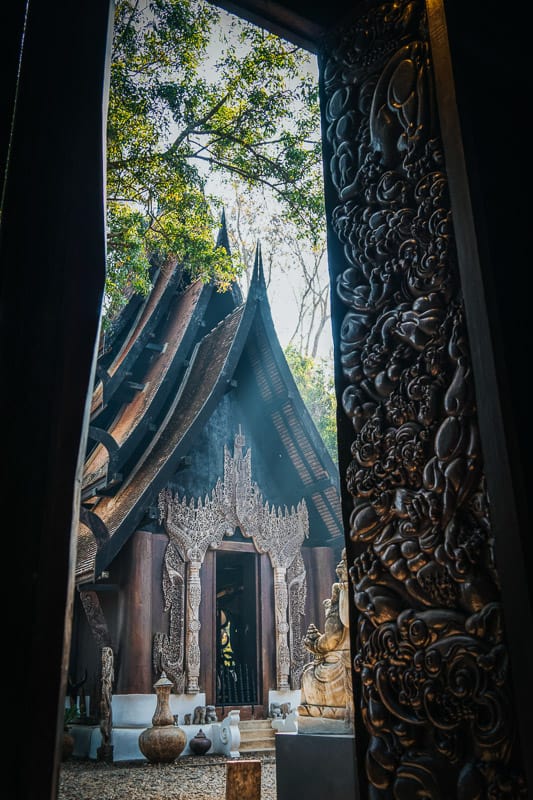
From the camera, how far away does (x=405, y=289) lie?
5.84 ft

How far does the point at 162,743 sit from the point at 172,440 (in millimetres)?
3117

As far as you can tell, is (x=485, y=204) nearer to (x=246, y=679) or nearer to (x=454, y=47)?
(x=454, y=47)

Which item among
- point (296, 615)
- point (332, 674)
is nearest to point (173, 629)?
point (296, 615)

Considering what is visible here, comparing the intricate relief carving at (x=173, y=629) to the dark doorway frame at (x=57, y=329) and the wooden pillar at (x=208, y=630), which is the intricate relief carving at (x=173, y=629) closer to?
the wooden pillar at (x=208, y=630)

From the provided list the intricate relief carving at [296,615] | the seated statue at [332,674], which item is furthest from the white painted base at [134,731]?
the seated statue at [332,674]

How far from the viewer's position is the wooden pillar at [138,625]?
24.0 ft

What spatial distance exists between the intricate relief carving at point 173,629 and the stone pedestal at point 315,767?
4.36 metres

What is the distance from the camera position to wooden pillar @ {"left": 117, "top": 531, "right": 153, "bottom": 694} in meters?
7.31

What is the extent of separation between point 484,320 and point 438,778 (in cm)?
96

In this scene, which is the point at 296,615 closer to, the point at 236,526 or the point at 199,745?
the point at 236,526

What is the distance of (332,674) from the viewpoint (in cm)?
360

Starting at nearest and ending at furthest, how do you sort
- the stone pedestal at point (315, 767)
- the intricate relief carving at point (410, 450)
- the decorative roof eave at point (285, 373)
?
the intricate relief carving at point (410, 450)
the stone pedestal at point (315, 767)
the decorative roof eave at point (285, 373)

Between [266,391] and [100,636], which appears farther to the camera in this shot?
[266,391]

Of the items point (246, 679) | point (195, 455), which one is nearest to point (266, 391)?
point (195, 455)
